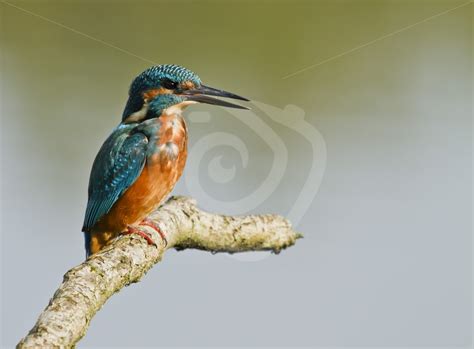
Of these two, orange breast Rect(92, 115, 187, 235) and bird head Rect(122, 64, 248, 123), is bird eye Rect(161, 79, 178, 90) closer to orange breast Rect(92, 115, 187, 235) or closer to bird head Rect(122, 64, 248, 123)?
bird head Rect(122, 64, 248, 123)

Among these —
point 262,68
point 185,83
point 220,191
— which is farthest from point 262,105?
point 185,83

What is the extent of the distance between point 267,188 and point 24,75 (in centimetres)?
202

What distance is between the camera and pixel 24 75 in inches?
217

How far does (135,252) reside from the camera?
8.25 ft

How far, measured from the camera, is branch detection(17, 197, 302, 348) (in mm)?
1876

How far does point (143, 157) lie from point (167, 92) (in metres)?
0.28

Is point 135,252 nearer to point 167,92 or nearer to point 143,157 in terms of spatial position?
point 143,157

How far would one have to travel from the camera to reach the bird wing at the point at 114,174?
2902 millimetres

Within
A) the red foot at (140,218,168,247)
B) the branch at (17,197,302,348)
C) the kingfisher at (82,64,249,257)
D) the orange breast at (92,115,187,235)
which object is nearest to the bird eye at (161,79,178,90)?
the kingfisher at (82,64,249,257)

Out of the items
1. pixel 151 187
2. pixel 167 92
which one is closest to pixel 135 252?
pixel 151 187

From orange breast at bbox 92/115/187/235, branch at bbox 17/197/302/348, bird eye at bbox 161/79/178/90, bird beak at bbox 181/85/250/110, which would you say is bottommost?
branch at bbox 17/197/302/348

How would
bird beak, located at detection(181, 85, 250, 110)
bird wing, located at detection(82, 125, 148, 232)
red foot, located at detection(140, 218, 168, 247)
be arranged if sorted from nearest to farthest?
red foot, located at detection(140, 218, 168, 247) → bird wing, located at detection(82, 125, 148, 232) → bird beak, located at detection(181, 85, 250, 110)

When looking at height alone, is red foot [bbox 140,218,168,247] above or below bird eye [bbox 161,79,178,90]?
below

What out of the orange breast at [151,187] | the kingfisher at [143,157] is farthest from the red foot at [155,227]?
the orange breast at [151,187]
